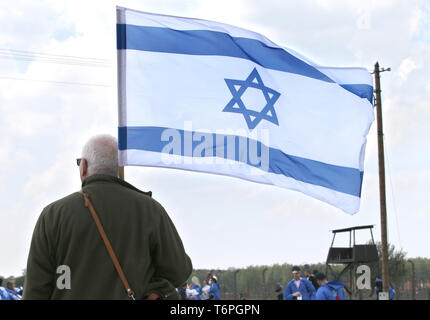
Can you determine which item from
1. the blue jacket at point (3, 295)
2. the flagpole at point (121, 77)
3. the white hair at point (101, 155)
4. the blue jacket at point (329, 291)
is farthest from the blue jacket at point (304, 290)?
the white hair at point (101, 155)

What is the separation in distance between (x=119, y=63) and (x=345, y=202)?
3.23 meters

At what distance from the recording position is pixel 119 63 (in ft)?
24.4

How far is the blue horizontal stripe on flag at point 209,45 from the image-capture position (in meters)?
7.64

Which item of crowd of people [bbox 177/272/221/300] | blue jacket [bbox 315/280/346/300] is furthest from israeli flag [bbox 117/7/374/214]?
crowd of people [bbox 177/272/221/300]

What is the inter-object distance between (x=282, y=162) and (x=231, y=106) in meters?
0.88

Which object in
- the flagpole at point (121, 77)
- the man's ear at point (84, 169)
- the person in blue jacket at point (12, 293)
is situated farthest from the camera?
the person in blue jacket at point (12, 293)

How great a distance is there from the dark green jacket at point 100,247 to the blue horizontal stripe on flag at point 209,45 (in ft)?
13.0

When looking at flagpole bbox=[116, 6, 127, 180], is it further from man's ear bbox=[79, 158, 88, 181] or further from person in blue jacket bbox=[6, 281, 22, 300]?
person in blue jacket bbox=[6, 281, 22, 300]

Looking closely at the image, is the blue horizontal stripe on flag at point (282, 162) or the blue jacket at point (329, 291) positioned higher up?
the blue horizontal stripe on flag at point (282, 162)

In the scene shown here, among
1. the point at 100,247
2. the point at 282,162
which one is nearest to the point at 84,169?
the point at 100,247

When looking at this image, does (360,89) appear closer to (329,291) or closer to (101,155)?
(101,155)

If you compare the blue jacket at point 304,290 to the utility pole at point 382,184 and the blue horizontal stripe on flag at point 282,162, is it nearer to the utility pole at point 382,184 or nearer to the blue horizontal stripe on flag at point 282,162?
the utility pole at point 382,184

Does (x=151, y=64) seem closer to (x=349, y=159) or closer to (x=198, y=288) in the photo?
(x=349, y=159)
